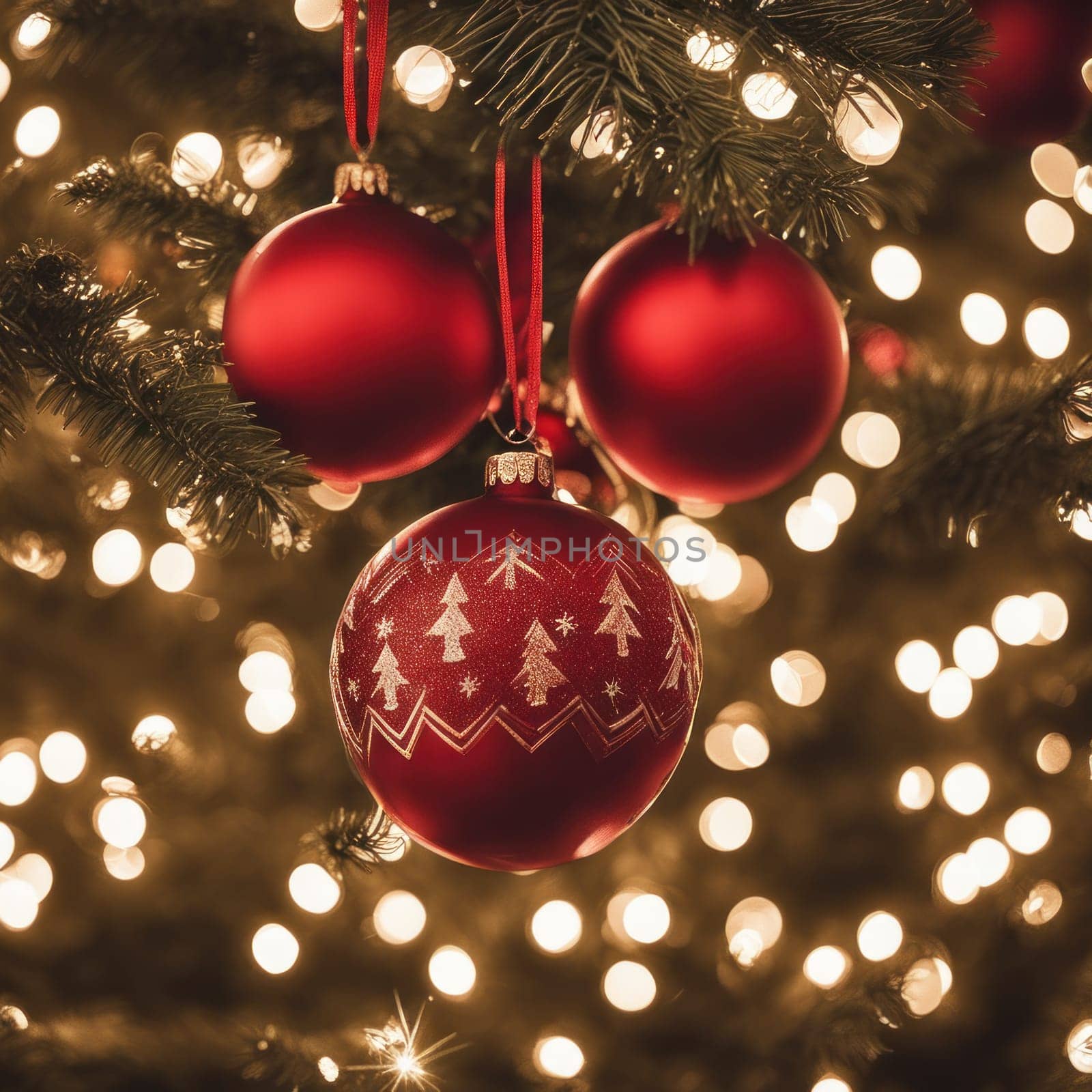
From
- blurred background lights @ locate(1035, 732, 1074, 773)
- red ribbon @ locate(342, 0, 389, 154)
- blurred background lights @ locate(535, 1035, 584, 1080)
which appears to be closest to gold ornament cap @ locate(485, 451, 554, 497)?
red ribbon @ locate(342, 0, 389, 154)

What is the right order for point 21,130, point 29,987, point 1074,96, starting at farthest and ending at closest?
1. point 29,987
2. point 21,130
3. point 1074,96

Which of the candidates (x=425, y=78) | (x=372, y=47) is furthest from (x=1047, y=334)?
(x=372, y=47)

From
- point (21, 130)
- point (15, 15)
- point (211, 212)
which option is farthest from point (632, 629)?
point (21, 130)

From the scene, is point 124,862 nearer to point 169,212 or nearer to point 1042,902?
point 169,212

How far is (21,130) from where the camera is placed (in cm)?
103

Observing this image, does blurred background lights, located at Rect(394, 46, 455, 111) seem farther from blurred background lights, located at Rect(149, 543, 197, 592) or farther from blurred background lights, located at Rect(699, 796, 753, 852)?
blurred background lights, located at Rect(699, 796, 753, 852)

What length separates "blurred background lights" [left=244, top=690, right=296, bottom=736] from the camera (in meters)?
1.06

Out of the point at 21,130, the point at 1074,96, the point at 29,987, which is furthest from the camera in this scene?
the point at 29,987

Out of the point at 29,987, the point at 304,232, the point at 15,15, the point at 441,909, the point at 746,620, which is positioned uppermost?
the point at 15,15

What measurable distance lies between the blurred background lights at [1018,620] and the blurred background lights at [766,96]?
64cm

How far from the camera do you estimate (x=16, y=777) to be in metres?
1.08

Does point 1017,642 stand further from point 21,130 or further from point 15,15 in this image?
point 21,130

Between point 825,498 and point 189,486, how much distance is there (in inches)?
32.2

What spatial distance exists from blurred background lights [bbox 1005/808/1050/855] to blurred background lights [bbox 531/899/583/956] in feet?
1.72
